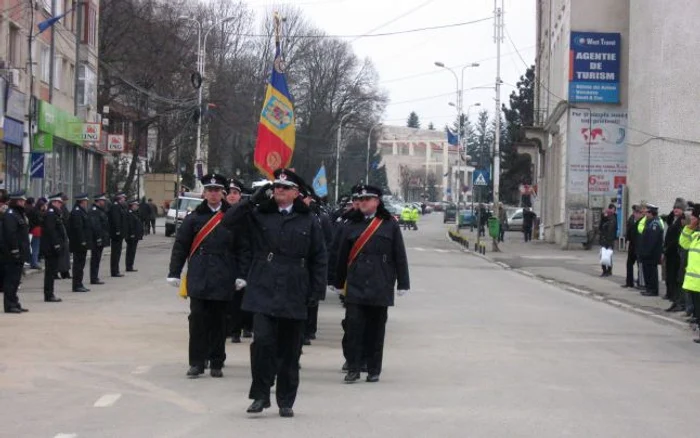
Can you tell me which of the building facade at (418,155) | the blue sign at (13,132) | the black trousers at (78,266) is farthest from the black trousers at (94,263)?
the building facade at (418,155)

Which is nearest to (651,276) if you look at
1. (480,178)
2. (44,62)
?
(480,178)

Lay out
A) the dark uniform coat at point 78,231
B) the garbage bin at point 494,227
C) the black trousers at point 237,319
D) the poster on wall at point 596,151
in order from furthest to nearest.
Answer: the poster on wall at point 596,151 → the garbage bin at point 494,227 → the dark uniform coat at point 78,231 → the black trousers at point 237,319

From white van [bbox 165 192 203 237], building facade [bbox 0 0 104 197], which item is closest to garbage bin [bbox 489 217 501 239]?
white van [bbox 165 192 203 237]

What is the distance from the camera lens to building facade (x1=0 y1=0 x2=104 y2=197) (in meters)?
34.7

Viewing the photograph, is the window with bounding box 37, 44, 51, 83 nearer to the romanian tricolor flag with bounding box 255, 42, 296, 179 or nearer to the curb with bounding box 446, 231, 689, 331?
the curb with bounding box 446, 231, 689, 331

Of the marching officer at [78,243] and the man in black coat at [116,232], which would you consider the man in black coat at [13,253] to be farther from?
the man in black coat at [116,232]

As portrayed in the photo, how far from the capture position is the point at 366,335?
10.8 meters

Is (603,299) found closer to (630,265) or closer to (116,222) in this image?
(630,265)

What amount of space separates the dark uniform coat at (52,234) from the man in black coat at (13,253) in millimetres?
2274

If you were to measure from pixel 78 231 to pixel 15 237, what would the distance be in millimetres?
4692

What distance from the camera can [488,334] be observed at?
15031 millimetres

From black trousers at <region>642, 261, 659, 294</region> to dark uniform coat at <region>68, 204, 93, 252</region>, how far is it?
1148 cm

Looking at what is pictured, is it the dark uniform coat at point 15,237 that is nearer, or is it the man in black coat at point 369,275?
the man in black coat at point 369,275

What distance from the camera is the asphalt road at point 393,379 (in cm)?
832
